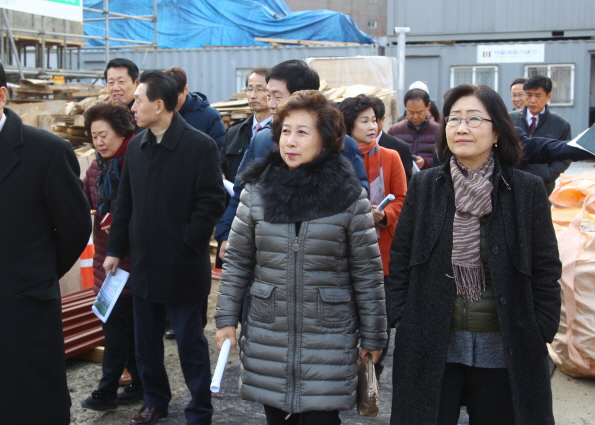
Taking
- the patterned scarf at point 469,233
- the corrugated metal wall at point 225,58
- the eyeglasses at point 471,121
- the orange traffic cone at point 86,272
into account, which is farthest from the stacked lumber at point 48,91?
the patterned scarf at point 469,233

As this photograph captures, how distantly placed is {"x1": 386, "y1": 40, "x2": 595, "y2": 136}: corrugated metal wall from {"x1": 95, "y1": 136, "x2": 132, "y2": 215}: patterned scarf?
53.9ft

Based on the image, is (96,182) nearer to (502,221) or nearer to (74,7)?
(502,221)

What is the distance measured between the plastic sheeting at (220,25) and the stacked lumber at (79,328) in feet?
60.0

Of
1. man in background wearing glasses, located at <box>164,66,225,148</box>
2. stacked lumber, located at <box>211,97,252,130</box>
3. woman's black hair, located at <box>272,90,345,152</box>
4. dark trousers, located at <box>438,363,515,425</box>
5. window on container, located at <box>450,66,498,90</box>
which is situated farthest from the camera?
window on container, located at <box>450,66,498,90</box>

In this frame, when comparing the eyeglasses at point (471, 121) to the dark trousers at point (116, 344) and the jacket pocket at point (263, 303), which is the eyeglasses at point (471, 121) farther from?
the dark trousers at point (116, 344)

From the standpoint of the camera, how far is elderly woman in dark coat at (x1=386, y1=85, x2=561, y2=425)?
8.84 feet

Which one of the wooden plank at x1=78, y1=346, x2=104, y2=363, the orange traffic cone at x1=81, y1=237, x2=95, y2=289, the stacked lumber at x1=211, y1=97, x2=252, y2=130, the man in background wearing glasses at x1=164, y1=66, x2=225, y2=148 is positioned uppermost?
the stacked lumber at x1=211, y1=97, x2=252, y2=130

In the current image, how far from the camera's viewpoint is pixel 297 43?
21.6m

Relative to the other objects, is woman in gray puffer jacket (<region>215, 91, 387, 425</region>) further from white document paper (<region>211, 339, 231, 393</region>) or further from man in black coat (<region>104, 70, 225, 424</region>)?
man in black coat (<region>104, 70, 225, 424</region>)

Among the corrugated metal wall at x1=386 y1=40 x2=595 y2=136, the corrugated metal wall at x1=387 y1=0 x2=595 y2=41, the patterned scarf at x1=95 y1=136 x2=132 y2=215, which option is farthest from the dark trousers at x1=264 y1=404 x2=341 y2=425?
the corrugated metal wall at x1=387 y1=0 x2=595 y2=41

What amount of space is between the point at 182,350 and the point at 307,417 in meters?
1.29

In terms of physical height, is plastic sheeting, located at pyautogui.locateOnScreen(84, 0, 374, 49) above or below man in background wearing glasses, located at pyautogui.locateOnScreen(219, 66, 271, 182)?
above

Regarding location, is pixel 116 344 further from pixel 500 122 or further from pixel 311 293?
pixel 500 122

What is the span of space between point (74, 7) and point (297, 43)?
37.1ft
